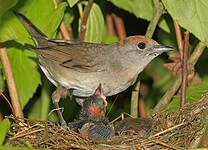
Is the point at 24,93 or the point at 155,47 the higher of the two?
the point at 155,47

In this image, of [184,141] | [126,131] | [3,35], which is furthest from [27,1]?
[184,141]

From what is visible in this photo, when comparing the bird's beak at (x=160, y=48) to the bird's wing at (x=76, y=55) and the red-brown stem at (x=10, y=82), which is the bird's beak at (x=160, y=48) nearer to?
the bird's wing at (x=76, y=55)

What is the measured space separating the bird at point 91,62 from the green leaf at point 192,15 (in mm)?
830

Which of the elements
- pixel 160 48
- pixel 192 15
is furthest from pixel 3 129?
pixel 160 48

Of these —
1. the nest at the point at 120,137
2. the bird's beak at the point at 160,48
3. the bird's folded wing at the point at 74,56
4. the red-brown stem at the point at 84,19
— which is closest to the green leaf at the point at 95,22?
the red-brown stem at the point at 84,19

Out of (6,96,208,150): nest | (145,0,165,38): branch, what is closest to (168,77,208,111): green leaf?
(6,96,208,150): nest

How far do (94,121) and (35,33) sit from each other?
1.08 m

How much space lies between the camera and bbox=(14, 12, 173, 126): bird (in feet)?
13.6

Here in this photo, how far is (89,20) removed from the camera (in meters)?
4.45

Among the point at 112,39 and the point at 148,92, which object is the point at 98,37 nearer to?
the point at 112,39

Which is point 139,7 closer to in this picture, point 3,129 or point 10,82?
point 10,82

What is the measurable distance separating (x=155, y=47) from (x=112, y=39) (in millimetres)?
977

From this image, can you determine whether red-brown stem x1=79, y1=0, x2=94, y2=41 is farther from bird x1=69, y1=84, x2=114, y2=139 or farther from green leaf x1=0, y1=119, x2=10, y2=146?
green leaf x1=0, y1=119, x2=10, y2=146

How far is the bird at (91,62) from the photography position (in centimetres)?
416
